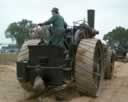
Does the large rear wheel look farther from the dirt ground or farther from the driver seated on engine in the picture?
the driver seated on engine

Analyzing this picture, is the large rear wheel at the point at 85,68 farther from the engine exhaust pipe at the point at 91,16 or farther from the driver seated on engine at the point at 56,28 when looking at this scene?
the engine exhaust pipe at the point at 91,16

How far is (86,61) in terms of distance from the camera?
9.07 m

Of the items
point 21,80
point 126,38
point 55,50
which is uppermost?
point 55,50

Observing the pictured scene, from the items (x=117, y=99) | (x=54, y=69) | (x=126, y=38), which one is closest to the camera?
(x=54, y=69)

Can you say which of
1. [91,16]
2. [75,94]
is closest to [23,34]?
[91,16]

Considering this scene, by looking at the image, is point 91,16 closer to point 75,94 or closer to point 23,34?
point 75,94

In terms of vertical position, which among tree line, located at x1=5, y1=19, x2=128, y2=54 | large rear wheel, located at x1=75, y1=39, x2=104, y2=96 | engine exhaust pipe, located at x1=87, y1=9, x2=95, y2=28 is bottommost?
tree line, located at x1=5, y1=19, x2=128, y2=54

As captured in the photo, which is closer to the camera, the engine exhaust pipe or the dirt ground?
the dirt ground

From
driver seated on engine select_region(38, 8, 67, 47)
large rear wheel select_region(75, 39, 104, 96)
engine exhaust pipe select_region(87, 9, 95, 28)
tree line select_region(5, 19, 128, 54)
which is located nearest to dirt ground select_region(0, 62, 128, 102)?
large rear wheel select_region(75, 39, 104, 96)

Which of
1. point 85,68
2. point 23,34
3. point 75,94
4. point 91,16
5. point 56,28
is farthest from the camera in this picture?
point 23,34

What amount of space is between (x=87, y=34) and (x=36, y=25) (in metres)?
1.82

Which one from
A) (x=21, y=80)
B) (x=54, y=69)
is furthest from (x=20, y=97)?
(x=54, y=69)

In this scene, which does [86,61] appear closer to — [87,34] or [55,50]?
[55,50]

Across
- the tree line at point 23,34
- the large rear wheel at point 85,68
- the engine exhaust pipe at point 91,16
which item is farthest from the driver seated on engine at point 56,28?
the tree line at point 23,34
